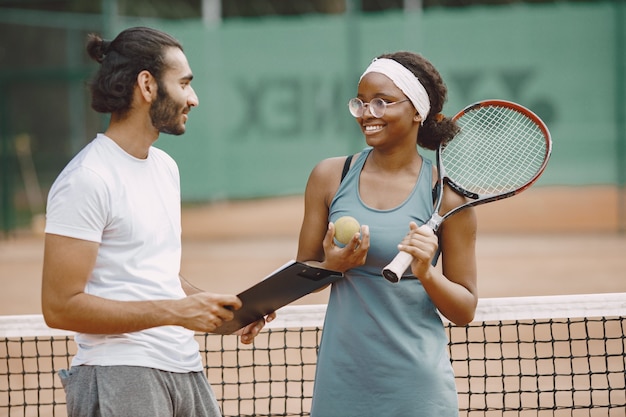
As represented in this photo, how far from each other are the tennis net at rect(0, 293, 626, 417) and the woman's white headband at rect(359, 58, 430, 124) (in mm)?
1338

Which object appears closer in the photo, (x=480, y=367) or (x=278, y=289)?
(x=278, y=289)

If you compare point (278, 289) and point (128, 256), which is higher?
point (128, 256)

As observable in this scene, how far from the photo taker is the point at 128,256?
8.20ft

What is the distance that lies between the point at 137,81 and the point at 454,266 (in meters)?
1.00

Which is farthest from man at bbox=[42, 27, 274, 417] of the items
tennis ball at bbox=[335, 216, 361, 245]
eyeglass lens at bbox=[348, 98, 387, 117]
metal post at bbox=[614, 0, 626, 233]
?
metal post at bbox=[614, 0, 626, 233]

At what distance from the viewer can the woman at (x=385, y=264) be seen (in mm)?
2641

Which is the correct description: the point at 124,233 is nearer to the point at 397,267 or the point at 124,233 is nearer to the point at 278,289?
the point at 278,289

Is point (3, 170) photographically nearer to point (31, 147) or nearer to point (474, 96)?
point (31, 147)

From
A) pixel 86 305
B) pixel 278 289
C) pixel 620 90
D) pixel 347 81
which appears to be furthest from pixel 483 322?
pixel 347 81

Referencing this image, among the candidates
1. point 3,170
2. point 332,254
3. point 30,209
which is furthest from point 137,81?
point 30,209

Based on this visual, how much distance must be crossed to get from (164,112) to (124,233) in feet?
1.14

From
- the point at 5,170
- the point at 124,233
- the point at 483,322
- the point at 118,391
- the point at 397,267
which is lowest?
the point at 5,170

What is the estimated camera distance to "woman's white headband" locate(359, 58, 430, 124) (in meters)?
2.72

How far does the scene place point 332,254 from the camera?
2615 millimetres
